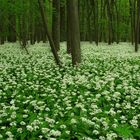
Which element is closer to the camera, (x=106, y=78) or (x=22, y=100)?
(x=22, y=100)

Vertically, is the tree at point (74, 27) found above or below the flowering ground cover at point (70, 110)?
above

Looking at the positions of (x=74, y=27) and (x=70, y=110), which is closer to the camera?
(x=70, y=110)

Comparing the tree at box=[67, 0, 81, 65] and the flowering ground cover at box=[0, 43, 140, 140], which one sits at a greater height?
the tree at box=[67, 0, 81, 65]

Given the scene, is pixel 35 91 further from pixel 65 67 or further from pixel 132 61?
pixel 132 61

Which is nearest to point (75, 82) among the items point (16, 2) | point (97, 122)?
point (97, 122)

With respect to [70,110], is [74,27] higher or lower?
higher

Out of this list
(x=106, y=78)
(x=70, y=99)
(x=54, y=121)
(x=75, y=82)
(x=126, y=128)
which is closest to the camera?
(x=126, y=128)

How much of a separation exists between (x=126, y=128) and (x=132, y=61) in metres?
12.2

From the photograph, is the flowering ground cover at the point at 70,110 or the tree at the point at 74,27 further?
the tree at the point at 74,27

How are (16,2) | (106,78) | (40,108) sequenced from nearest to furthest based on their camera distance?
(40,108) → (106,78) → (16,2)

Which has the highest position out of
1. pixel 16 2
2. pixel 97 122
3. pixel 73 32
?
pixel 16 2

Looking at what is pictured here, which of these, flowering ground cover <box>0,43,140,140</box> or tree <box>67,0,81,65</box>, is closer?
flowering ground cover <box>0,43,140,140</box>

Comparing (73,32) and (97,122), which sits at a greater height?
(73,32)

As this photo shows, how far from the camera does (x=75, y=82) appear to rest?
485 inches
